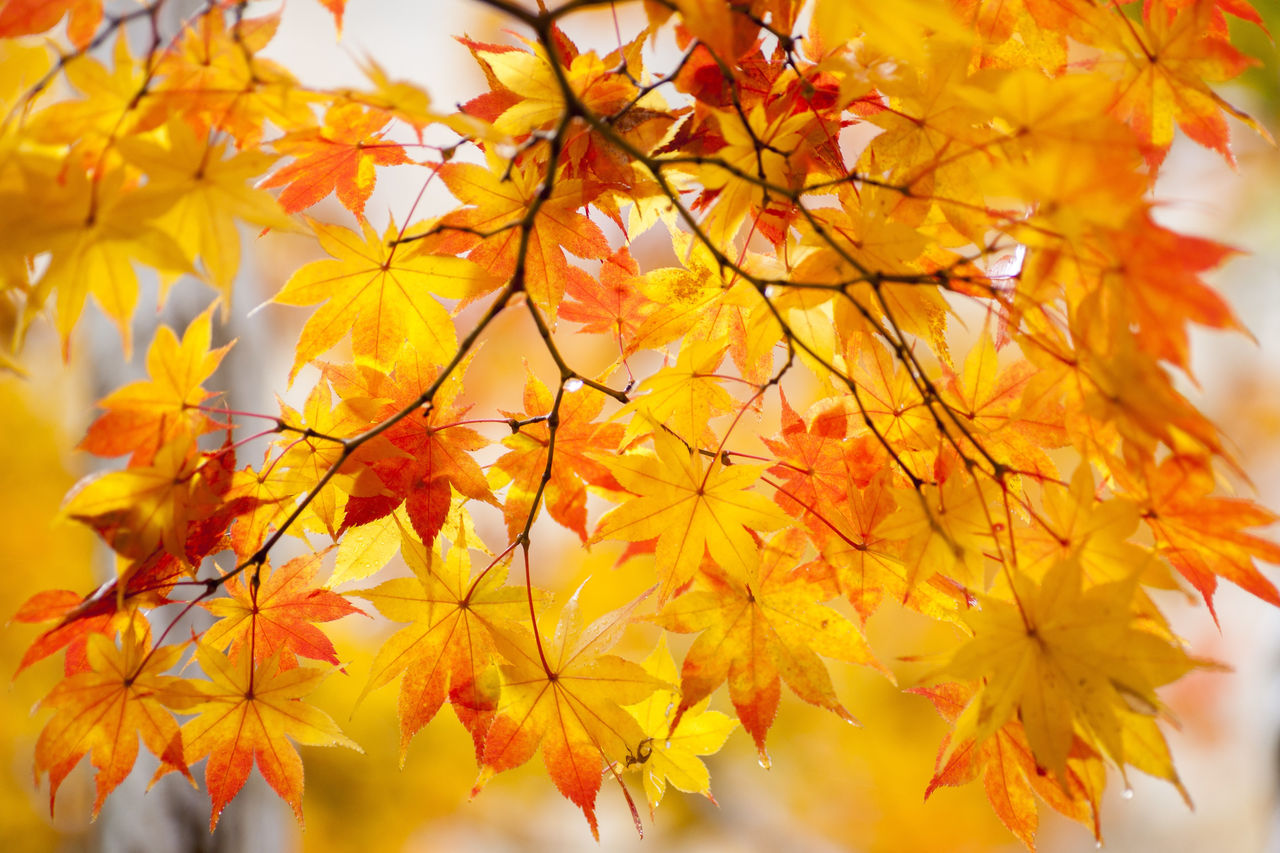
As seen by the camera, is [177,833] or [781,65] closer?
[781,65]

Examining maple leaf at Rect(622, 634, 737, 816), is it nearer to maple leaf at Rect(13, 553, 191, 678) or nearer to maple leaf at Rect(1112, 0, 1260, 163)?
maple leaf at Rect(13, 553, 191, 678)

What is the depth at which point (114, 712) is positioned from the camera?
66cm

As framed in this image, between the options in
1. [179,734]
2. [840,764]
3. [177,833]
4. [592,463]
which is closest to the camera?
[179,734]

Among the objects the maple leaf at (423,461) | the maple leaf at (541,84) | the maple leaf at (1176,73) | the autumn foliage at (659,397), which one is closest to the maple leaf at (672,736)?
the autumn foliage at (659,397)

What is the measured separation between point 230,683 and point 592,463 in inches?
14.5

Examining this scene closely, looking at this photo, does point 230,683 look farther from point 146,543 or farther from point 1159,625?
point 1159,625

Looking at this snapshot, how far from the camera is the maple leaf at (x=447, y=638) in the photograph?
708mm

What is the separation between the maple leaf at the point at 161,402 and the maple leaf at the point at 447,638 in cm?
21

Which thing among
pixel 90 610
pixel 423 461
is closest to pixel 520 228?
pixel 423 461

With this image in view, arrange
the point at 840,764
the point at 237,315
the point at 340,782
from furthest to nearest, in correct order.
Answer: the point at 840,764 < the point at 340,782 < the point at 237,315

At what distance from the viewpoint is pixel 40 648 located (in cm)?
65

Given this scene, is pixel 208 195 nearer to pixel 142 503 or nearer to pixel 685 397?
pixel 142 503

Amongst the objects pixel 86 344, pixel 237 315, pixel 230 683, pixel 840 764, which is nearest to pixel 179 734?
pixel 230 683

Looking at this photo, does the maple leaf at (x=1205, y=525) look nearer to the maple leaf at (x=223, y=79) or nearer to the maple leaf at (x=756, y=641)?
the maple leaf at (x=756, y=641)
